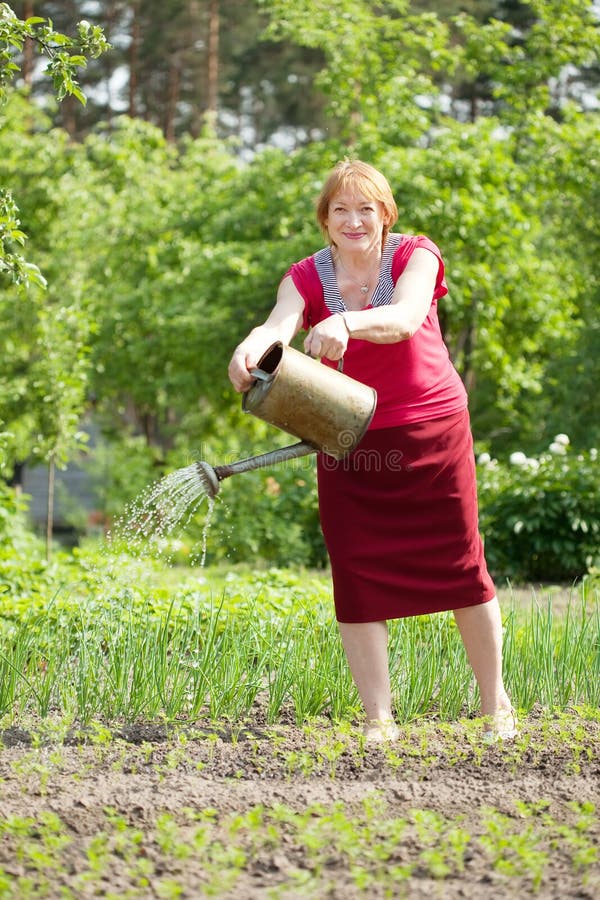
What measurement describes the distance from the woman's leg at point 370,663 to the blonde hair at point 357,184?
1023 mm

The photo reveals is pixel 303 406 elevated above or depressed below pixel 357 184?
below

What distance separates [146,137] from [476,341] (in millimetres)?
6351

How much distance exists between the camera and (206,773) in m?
2.56

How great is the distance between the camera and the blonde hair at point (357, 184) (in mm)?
2779

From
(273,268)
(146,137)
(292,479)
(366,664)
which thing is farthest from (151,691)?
(146,137)

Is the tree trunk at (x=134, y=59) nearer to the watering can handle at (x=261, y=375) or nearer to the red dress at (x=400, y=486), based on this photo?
the red dress at (x=400, y=486)

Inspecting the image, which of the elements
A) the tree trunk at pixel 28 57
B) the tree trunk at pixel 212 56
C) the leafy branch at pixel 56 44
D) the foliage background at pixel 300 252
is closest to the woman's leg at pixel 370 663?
the leafy branch at pixel 56 44

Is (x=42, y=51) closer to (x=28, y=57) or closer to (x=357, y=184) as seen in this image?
(x=357, y=184)

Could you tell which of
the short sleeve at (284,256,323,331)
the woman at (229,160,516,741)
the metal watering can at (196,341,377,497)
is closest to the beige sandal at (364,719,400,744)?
the woman at (229,160,516,741)

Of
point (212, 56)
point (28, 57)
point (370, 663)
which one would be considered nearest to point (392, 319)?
point (370, 663)

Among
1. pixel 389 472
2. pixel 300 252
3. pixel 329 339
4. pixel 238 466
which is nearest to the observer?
pixel 329 339

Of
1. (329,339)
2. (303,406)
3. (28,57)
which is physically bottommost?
(303,406)

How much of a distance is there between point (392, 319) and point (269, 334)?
32 cm

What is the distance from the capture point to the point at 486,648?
9.52 feet
